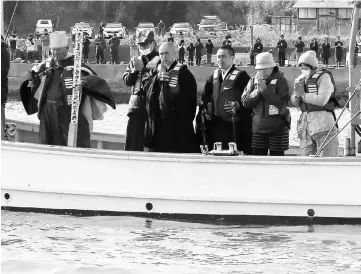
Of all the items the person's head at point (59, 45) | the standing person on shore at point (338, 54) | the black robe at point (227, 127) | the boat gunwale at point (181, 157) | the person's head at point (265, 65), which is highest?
the standing person on shore at point (338, 54)

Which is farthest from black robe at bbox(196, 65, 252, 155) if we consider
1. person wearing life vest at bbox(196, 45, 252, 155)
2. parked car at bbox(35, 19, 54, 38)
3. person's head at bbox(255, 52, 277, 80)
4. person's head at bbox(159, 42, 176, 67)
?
parked car at bbox(35, 19, 54, 38)

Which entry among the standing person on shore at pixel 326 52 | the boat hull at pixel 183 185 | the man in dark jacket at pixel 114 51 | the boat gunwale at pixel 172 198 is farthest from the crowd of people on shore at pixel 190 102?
the man in dark jacket at pixel 114 51

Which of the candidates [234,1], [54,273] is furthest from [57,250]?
[234,1]

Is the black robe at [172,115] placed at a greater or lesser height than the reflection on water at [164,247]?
greater

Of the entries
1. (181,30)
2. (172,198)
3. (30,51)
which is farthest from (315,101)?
(181,30)

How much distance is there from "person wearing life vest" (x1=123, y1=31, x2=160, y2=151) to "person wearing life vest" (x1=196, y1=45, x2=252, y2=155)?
687 mm

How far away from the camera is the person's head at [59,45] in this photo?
1348 centimetres

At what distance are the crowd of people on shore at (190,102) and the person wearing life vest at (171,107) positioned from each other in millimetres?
11

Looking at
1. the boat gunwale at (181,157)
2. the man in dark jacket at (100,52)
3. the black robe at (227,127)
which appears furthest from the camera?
the man in dark jacket at (100,52)

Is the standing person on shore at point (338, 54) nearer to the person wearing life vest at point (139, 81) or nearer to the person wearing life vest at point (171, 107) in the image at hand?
the person wearing life vest at point (139, 81)

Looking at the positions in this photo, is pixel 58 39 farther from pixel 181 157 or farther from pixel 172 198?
pixel 172 198

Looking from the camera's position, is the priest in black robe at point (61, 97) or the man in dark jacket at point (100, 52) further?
the man in dark jacket at point (100, 52)

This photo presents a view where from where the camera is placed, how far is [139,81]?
537 inches

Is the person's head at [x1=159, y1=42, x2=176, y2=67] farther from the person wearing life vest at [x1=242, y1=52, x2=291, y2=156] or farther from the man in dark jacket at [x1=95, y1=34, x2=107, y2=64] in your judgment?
the man in dark jacket at [x1=95, y1=34, x2=107, y2=64]
